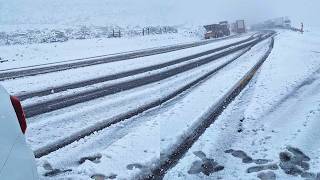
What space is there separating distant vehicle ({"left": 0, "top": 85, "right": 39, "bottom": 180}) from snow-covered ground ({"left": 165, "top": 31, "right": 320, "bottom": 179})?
8.48 feet

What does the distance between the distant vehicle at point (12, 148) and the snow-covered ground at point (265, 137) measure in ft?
8.48

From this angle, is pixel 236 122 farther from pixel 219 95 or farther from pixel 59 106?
pixel 59 106

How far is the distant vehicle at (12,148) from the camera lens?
8.84ft

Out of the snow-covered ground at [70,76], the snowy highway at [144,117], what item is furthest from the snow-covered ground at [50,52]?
the snowy highway at [144,117]

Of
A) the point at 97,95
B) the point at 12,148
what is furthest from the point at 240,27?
the point at 12,148

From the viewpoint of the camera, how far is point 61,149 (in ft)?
21.1

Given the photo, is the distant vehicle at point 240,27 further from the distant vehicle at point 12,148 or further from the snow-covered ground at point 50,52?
the distant vehicle at point 12,148

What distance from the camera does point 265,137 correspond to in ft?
22.3

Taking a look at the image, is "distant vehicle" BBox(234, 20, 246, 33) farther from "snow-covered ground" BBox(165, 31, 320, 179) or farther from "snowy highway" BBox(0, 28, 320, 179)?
"snow-covered ground" BBox(165, 31, 320, 179)

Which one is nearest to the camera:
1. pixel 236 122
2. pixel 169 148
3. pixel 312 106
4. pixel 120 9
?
pixel 169 148

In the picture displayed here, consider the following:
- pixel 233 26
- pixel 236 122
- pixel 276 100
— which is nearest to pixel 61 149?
pixel 236 122

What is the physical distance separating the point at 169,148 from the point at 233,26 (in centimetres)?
5385

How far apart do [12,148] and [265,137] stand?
15.4ft

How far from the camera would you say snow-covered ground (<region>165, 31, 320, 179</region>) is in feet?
18.0
